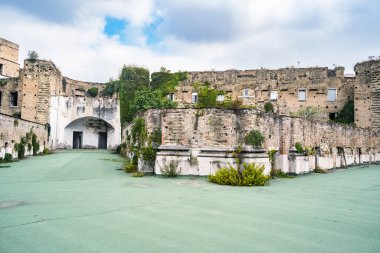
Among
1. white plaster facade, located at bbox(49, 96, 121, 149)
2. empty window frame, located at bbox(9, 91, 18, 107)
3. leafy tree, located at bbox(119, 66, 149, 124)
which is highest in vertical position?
leafy tree, located at bbox(119, 66, 149, 124)

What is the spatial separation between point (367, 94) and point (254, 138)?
22.9 m

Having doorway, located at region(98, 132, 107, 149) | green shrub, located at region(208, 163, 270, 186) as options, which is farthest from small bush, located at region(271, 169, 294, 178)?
doorway, located at region(98, 132, 107, 149)

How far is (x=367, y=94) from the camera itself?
88.0ft

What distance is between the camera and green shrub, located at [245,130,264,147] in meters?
9.55

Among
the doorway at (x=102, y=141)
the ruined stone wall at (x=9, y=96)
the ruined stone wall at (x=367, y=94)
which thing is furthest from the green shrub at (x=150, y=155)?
the ruined stone wall at (x=9, y=96)

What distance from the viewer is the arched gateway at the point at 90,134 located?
97.1ft

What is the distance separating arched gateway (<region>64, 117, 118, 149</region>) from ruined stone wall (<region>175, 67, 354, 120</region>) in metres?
8.77

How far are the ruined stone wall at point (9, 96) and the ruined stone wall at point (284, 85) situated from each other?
55.4 feet

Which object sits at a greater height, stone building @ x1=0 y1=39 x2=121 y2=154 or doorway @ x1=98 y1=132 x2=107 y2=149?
stone building @ x1=0 y1=39 x2=121 y2=154

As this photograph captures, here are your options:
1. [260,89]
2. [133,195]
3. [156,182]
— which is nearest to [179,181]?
[156,182]

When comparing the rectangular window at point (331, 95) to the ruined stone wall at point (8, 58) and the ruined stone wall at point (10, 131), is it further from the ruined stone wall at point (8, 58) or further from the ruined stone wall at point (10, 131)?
the ruined stone wall at point (8, 58)

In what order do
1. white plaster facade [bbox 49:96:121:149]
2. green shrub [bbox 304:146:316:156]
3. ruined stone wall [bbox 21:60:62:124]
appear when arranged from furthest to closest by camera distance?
1. white plaster facade [bbox 49:96:121:149]
2. ruined stone wall [bbox 21:60:62:124]
3. green shrub [bbox 304:146:316:156]

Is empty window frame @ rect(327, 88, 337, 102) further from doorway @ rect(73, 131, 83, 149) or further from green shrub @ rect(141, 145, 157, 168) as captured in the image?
doorway @ rect(73, 131, 83, 149)

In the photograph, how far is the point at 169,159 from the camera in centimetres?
995
